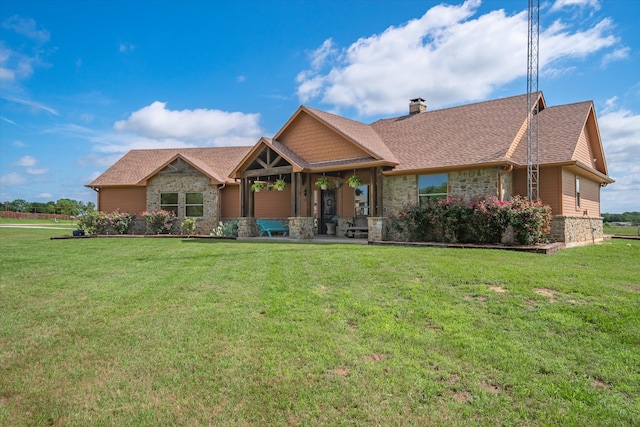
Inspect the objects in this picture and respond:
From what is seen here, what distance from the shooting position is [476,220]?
12.6m

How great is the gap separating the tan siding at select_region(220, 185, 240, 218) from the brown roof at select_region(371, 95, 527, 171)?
8.28m

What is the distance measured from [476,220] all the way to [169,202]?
1610 centimetres

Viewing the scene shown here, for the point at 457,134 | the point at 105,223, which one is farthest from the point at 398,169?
the point at 105,223

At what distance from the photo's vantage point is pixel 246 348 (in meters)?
4.81

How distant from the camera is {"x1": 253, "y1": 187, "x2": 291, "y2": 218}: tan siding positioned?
20359 mm

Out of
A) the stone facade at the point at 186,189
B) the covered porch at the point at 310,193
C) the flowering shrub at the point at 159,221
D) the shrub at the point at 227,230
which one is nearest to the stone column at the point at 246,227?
the covered porch at the point at 310,193

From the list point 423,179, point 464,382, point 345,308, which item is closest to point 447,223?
point 423,179

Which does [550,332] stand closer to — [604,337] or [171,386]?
[604,337]

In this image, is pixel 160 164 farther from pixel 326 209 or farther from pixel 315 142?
pixel 315 142

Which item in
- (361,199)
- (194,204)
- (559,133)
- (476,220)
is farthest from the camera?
(194,204)

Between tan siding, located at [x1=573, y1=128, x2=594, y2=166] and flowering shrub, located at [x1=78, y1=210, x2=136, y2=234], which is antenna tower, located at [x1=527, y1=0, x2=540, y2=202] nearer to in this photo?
tan siding, located at [x1=573, y1=128, x2=594, y2=166]

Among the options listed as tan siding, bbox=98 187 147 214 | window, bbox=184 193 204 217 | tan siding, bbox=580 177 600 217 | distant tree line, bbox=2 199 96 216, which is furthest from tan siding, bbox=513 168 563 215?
distant tree line, bbox=2 199 96 216

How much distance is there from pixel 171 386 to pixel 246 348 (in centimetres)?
96

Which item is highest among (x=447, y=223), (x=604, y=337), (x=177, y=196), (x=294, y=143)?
(x=294, y=143)
